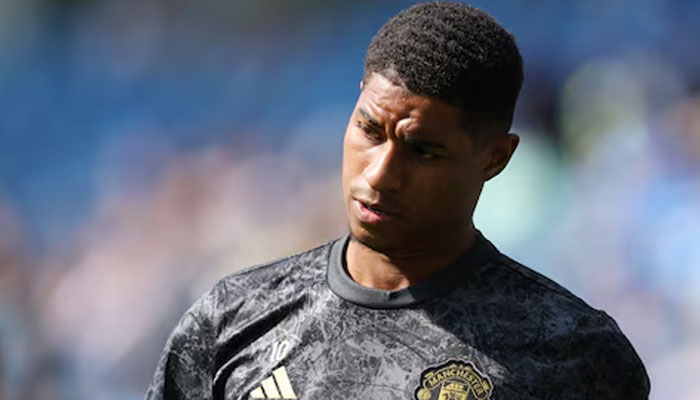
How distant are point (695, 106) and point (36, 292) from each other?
2.50 m

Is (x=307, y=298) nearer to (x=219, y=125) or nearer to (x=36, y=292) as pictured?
(x=219, y=125)

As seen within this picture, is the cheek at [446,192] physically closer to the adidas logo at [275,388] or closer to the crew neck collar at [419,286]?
the crew neck collar at [419,286]

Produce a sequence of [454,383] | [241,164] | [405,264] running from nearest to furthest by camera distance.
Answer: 1. [454,383]
2. [405,264]
3. [241,164]

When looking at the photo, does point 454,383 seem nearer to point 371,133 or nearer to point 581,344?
point 581,344

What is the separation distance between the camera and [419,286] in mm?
1866

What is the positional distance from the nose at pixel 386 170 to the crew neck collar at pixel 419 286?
0.20 m

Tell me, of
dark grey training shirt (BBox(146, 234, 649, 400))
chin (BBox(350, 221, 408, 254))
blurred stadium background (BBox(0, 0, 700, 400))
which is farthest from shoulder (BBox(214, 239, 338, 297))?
blurred stadium background (BBox(0, 0, 700, 400))

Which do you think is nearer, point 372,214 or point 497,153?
point 372,214

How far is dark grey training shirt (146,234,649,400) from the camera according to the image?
1.78 metres

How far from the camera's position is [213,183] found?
13.0 ft

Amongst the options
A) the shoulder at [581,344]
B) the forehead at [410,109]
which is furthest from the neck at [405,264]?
the forehead at [410,109]

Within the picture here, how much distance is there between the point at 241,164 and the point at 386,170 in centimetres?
219

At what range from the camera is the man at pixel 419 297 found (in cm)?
178

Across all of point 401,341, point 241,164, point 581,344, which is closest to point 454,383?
point 401,341
